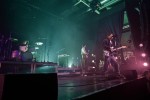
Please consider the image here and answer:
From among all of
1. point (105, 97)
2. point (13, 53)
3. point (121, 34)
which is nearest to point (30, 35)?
point (13, 53)

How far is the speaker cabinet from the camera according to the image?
4.01 ft

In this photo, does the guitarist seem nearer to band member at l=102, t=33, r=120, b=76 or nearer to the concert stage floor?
band member at l=102, t=33, r=120, b=76

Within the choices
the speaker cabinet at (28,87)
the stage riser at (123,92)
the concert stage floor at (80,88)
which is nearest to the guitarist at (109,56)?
the stage riser at (123,92)

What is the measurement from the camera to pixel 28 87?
4.42 ft

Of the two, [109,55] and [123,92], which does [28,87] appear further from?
[109,55]

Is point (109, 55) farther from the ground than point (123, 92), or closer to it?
farther from the ground

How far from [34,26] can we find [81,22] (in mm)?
4528

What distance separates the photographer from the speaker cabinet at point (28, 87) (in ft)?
4.01

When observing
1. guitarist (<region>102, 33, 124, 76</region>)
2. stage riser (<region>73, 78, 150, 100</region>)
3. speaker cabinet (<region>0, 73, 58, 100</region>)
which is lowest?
stage riser (<region>73, 78, 150, 100</region>)

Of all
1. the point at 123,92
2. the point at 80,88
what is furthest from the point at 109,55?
the point at 80,88

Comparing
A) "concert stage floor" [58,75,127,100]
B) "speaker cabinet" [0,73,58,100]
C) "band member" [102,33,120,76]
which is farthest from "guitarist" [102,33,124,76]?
"speaker cabinet" [0,73,58,100]

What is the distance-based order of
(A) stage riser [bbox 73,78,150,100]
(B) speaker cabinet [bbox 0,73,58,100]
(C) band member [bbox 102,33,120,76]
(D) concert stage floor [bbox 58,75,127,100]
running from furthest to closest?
(C) band member [bbox 102,33,120,76], (A) stage riser [bbox 73,78,150,100], (D) concert stage floor [bbox 58,75,127,100], (B) speaker cabinet [bbox 0,73,58,100]

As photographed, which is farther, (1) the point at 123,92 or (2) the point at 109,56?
(2) the point at 109,56

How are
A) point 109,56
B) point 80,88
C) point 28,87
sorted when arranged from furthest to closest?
point 109,56, point 80,88, point 28,87
